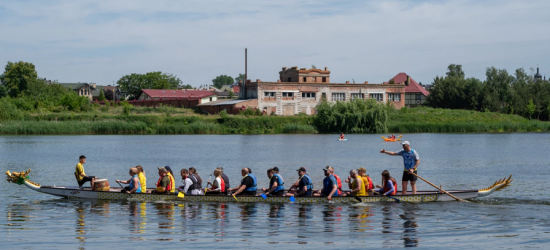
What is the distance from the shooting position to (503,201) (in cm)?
2206

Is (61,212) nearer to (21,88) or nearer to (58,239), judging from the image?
(58,239)

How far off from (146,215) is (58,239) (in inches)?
162

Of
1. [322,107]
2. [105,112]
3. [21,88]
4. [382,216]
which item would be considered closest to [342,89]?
[322,107]

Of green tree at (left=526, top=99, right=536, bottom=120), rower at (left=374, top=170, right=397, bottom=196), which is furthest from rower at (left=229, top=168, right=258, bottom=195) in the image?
green tree at (left=526, top=99, right=536, bottom=120)

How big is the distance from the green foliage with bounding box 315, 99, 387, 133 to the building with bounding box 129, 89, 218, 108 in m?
25.9

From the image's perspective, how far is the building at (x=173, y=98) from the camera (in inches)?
3777

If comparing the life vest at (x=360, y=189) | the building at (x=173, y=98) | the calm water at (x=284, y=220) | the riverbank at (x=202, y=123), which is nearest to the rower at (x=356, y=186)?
the life vest at (x=360, y=189)

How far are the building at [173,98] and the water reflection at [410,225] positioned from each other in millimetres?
74687

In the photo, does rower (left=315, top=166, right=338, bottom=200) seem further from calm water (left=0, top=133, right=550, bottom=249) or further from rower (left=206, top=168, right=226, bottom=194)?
rower (left=206, top=168, right=226, bottom=194)

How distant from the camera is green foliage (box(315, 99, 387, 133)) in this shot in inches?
2953

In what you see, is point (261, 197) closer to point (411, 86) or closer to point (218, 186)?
point (218, 186)

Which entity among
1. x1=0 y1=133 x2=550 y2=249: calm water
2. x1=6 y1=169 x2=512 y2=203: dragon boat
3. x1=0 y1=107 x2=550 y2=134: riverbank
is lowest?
x1=0 y1=133 x2=550 y2=249: calm water

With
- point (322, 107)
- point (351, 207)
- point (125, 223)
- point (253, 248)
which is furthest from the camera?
point (322, 107)

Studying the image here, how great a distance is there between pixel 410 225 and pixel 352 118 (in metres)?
58.0
